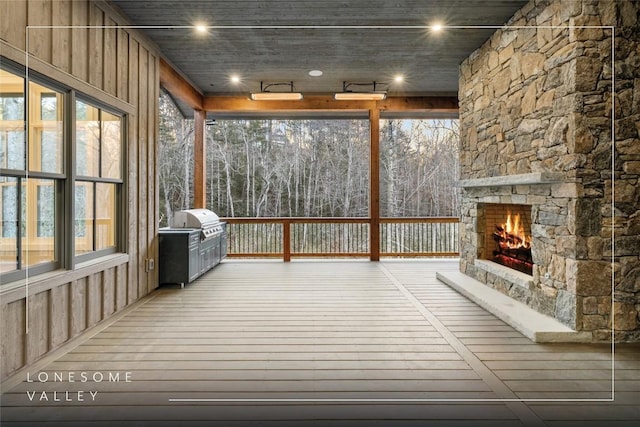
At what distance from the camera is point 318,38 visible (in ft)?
14.5

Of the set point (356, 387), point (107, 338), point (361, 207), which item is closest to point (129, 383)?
point (107, 338)

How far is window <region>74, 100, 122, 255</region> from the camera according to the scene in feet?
10.6

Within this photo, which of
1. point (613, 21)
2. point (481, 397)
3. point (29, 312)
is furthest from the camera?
point (613, 21)

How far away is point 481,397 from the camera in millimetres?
2098

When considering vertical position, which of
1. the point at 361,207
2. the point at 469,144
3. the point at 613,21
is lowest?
the point at 361,207

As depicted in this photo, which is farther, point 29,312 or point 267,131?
point 267,131

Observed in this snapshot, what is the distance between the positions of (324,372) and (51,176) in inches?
106

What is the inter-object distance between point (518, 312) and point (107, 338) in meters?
3.88

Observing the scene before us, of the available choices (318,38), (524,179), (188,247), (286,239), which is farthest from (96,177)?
(524,179)

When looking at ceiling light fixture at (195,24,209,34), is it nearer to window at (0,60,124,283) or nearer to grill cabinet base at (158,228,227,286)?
window at (0,60,124,283)

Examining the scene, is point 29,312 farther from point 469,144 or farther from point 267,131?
point 267,131

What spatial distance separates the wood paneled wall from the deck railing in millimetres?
2819

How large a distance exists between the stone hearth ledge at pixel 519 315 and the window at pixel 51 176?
161 inches

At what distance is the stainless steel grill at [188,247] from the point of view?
471cm
